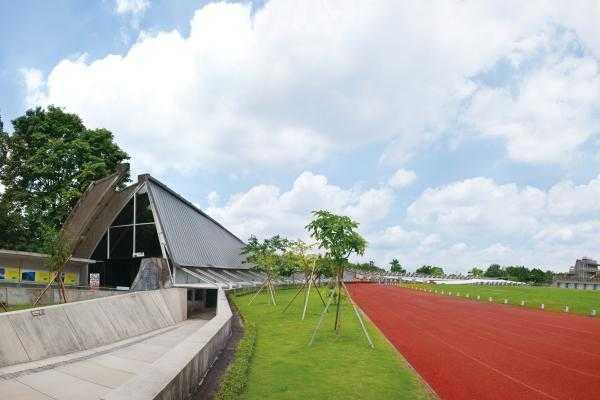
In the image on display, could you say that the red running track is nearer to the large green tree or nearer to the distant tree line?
the large green tree

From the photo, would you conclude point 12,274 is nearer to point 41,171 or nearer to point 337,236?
point 41,171

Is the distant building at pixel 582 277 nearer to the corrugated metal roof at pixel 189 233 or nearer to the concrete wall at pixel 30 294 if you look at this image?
the corrugated metal roof at pixel 189 233

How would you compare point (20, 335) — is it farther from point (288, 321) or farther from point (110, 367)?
point (288, 321)

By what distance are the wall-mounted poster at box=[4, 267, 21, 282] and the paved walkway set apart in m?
18.6

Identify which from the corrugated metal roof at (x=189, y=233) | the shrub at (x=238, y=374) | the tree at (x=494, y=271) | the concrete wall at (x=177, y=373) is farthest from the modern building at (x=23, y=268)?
the tree at (x=494, y=271)

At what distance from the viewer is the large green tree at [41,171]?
137ft

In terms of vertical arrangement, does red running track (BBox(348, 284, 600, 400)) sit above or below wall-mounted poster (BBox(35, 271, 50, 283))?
below

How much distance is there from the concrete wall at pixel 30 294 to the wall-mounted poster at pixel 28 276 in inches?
86.4

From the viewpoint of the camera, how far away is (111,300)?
16.6 meters

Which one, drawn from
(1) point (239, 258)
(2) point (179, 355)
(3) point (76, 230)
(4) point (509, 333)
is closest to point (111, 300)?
(2) point (179, 355)

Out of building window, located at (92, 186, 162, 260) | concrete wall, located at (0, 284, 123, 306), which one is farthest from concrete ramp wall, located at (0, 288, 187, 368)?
building window, located at (92, 186, 162, 260)

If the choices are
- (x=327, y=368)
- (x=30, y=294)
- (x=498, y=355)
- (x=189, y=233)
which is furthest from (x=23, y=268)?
(x=498, y=355)

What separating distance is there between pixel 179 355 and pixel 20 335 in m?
4.94

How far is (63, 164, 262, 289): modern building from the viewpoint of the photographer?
38406mm
